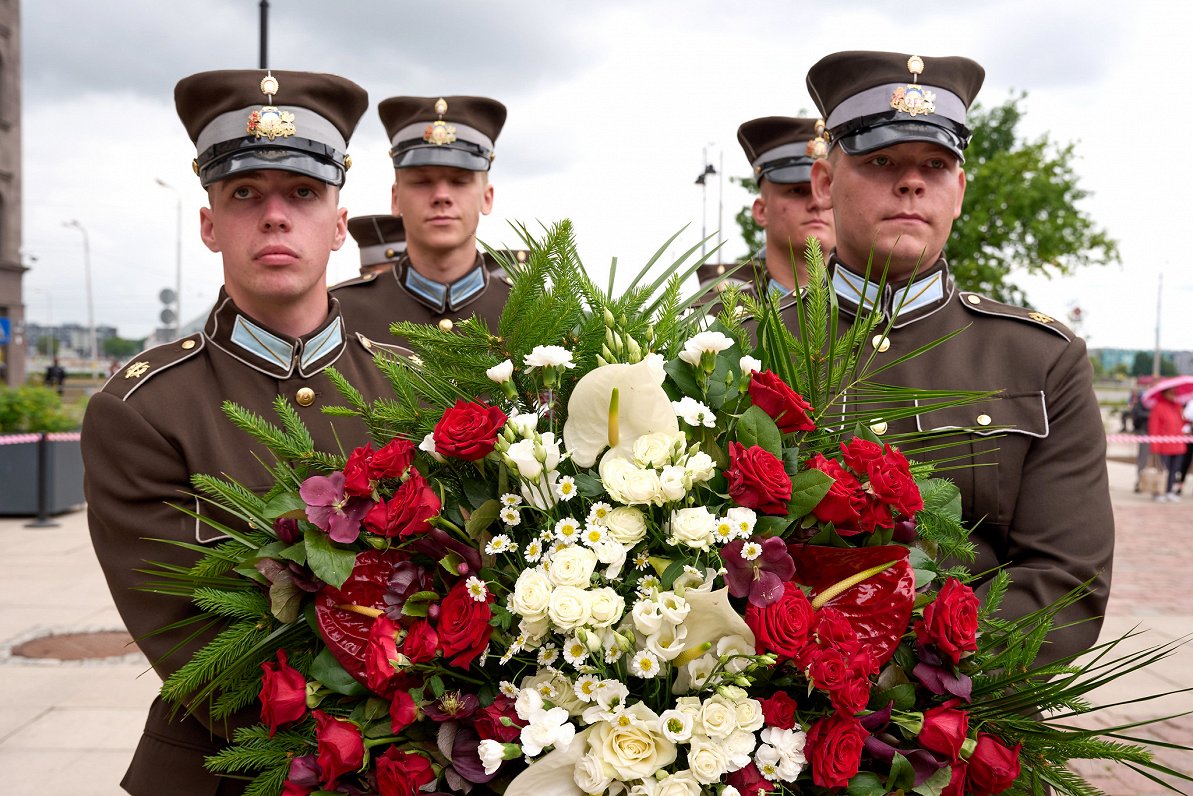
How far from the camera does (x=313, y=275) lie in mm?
2246

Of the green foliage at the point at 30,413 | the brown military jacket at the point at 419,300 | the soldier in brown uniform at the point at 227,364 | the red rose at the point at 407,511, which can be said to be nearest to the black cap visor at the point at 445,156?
the brown military jacket at the point at 419,300

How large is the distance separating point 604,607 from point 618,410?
270 mm

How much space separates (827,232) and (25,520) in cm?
859

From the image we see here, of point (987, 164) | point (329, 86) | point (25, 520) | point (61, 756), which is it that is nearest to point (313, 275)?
point (329, 86)

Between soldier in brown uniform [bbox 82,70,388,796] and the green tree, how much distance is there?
1921cm

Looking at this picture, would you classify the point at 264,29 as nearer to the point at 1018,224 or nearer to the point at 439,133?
the point at 439,133

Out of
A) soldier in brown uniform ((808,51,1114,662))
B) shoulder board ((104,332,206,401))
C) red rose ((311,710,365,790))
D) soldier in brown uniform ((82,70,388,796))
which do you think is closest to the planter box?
shoulder board ((104,332,206,401))

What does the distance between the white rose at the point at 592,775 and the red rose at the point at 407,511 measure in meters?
0.35

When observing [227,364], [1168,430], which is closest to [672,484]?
[227,364]

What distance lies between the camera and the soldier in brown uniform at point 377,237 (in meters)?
6.68

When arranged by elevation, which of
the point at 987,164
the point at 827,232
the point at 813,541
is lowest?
the point at 813,541

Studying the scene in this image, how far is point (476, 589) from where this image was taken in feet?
4.18

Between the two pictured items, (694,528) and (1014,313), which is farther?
(1014,313)

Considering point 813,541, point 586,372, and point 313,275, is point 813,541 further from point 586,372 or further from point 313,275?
point 313,275
